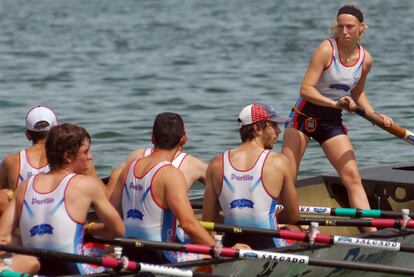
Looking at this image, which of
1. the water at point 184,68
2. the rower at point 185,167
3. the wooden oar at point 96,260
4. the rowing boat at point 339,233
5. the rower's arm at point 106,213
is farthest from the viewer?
the water at point 184,68

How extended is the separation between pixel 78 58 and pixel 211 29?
11.3 meters

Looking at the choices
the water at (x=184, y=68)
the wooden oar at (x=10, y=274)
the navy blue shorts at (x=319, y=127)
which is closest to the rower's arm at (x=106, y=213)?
the wooden oar at (x=10, y=274)

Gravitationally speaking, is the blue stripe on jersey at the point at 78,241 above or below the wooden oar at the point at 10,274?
above

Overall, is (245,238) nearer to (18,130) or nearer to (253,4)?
(18,130)

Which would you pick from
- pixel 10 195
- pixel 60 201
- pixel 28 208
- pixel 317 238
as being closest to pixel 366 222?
pixel 317 238

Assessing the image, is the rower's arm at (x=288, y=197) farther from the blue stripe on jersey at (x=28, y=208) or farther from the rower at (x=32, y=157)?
the blue stripe on jersey at (x=28, y=208)

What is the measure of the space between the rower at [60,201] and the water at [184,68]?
385 inches

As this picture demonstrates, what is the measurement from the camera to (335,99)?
13.7 metres

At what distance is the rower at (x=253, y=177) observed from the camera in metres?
11.5

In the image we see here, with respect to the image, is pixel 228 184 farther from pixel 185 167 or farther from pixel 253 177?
pixel 185 167

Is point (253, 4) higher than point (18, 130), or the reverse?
point (253, 4)

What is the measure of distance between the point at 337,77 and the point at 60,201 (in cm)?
434

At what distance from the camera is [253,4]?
62.0m

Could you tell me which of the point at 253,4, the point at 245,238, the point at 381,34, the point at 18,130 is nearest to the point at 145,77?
the point at 18,130
